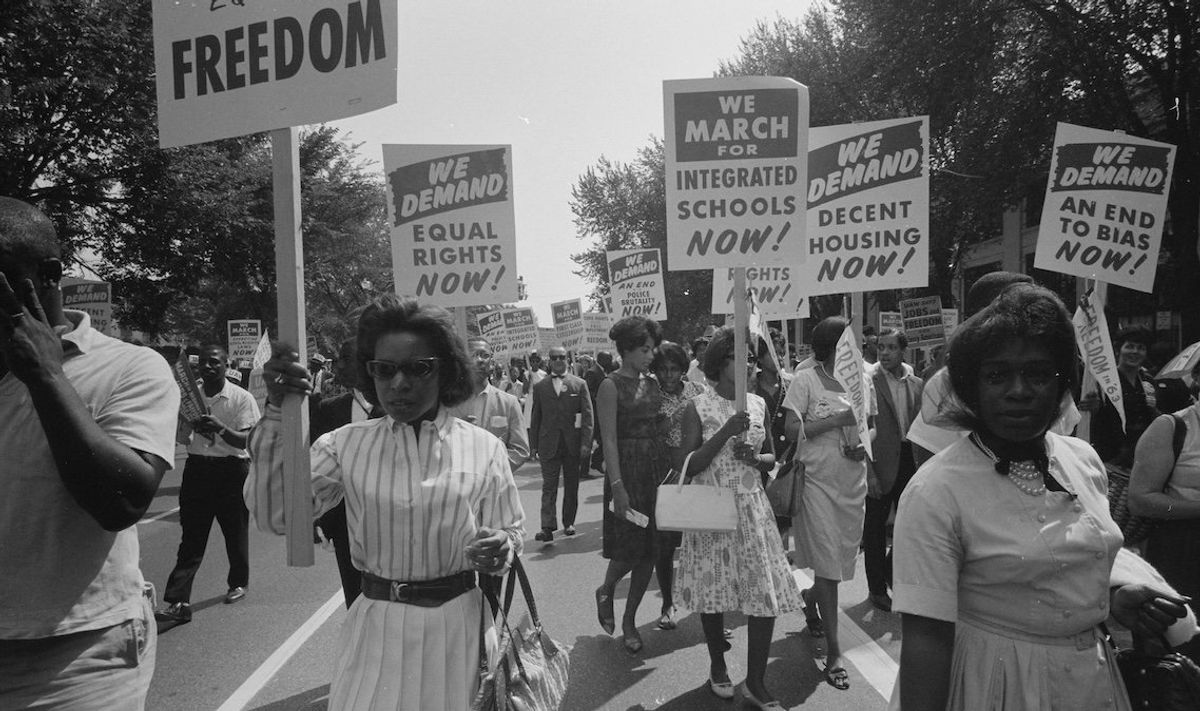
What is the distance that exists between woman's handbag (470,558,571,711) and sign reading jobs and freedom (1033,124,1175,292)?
18.0ft

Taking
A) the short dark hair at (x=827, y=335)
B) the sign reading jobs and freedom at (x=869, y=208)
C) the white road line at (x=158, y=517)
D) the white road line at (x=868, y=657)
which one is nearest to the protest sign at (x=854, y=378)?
the short dark hair at (x=827, y=335)

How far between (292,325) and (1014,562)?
205 cm

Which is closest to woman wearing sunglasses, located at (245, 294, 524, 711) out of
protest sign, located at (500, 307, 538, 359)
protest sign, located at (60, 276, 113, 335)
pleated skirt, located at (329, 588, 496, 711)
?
pleated skirt, located at (329, 588, 496, 711)

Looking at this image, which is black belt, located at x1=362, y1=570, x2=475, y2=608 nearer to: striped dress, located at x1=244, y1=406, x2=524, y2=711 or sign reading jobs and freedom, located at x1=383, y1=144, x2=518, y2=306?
striped dress, located at x1=244, y1=406, x2=524, y2=711

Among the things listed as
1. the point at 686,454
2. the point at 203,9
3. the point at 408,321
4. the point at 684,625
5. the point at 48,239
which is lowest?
the point at 684,625

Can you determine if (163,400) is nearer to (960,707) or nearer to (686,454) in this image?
(960,707)

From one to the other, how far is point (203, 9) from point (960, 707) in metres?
3.11

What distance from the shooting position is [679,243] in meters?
5.18

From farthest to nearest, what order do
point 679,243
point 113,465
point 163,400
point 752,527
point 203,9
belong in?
point 679,243
point 752,527
point 203,9
point 163,400
point 113,465

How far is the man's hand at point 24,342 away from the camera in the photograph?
187cm

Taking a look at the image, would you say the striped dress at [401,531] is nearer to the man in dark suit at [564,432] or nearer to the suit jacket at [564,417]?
the man in dark suit at [564,432]

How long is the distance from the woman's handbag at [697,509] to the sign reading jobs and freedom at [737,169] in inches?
52.8

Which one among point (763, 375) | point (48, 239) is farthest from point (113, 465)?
point (763, 375)

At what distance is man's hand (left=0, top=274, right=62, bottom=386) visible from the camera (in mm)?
1868
